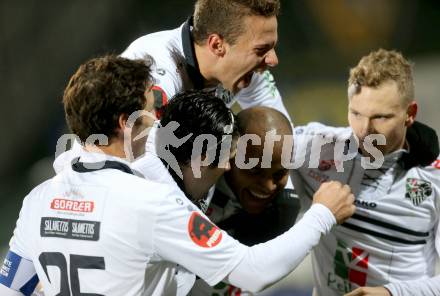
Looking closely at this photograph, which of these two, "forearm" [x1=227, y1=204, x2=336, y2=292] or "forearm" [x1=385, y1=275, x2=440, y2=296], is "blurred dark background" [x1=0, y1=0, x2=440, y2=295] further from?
"forearm" [x1=227, y1=204, x2=336, y2=292]

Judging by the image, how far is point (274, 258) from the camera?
2254mm

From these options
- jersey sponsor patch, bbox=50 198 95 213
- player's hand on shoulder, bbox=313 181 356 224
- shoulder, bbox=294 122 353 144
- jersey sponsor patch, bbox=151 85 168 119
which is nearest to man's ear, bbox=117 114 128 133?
jersey sponsor patch, bbox=50 198 95 213

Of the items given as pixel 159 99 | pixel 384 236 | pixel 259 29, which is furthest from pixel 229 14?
pixel 384 236

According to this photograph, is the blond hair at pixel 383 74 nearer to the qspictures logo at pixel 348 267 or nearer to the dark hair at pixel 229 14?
the dark hair at pixel 229 14

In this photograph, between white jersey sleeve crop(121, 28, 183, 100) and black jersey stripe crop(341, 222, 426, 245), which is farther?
black jersey stripe crop(341, 222, 426, 245)

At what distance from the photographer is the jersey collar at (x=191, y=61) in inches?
123

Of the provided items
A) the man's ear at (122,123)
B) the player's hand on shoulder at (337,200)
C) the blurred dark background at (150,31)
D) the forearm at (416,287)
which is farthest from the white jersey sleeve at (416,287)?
the blurred dark background at (150,31)

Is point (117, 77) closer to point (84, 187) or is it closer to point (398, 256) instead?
point (84, 187)

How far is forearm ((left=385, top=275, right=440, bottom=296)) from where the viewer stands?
282cm

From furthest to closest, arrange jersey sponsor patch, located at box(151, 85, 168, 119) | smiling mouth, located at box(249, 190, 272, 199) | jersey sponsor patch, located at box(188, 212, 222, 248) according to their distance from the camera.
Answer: smiling mouth, located at box(249, 190, 272, 199) → jersey sponsor patch, located at box(151, 85, 168, 119) → jersey sponsor patch, located at box(188, 212, 222, 248)

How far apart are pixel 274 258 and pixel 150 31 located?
356cm

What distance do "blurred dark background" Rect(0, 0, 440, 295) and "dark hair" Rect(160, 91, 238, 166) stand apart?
298 centimetres

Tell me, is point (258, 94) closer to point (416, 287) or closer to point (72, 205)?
point (416, 287)

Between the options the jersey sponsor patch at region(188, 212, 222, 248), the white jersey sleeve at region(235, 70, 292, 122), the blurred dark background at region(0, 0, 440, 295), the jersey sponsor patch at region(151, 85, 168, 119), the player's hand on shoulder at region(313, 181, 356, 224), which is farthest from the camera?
the blurred dark background at region(0, 0, 440, 295)
